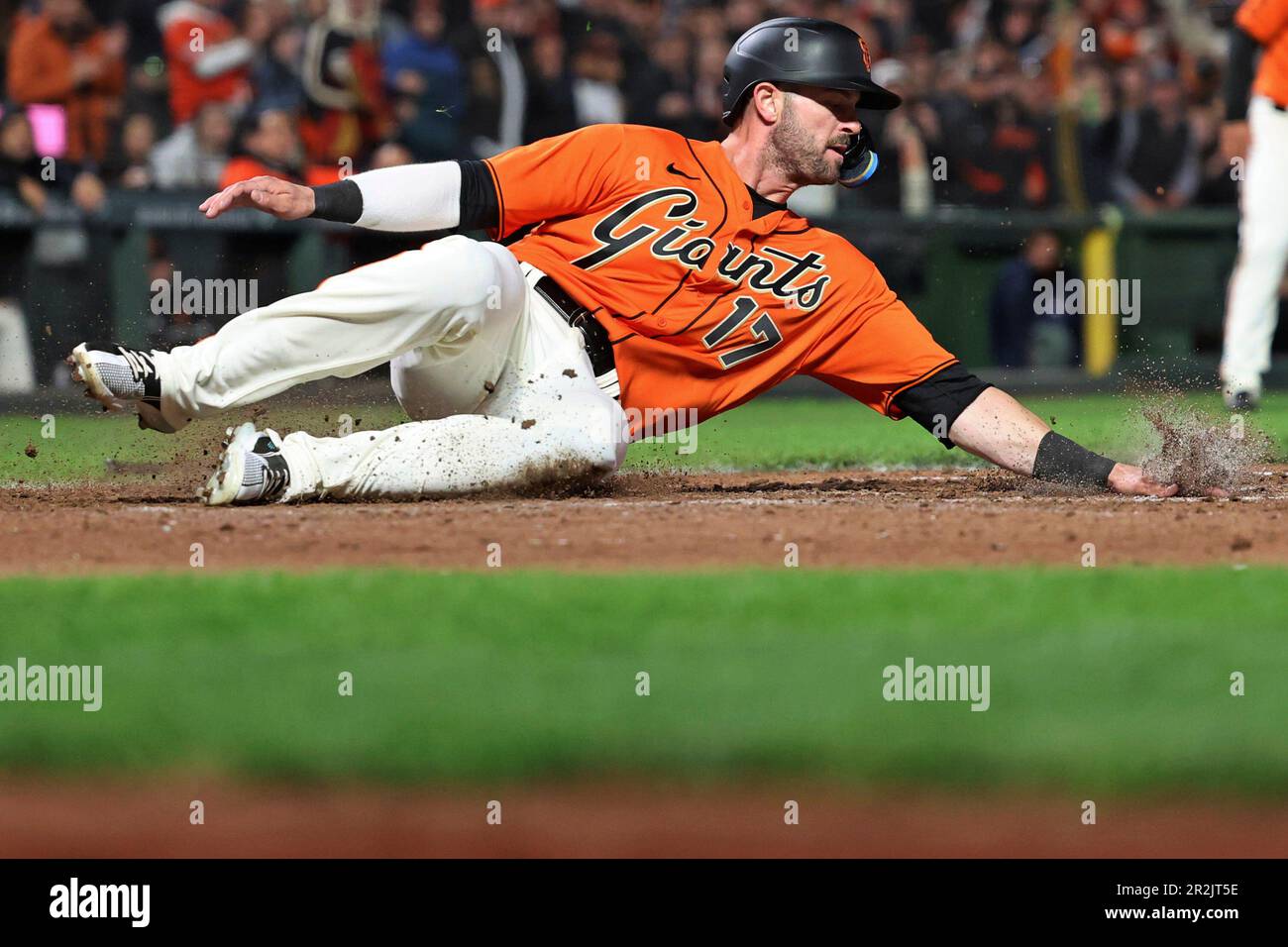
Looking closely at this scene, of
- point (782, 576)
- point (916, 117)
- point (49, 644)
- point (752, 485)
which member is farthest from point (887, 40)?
point (49, 644)

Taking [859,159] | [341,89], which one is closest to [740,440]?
[859,159]

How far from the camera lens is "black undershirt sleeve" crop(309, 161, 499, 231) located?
544cm

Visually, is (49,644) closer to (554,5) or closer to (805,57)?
(805,57)

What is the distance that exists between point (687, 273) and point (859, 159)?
2.41ft

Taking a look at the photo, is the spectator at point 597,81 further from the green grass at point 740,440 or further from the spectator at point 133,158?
the spectator at point 133,158

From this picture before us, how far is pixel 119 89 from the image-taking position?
12156 millimetres

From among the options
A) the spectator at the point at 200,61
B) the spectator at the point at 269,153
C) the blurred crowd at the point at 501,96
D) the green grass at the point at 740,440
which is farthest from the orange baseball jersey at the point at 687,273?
the spectator at the point at 200,61

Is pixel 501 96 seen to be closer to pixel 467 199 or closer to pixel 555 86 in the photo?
pixel 555 86

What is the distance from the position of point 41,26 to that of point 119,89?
0.62m

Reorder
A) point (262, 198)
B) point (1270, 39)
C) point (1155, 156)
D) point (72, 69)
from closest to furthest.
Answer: point (262, 198) → point (1270, 39) → point (72, 69) → point (1155, 156)

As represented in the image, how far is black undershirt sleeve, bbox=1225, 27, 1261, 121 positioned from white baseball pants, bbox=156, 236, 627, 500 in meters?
4.82

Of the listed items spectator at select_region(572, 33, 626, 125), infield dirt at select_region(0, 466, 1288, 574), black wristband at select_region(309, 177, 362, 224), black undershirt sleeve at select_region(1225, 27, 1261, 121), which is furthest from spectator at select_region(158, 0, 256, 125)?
black wristband at select_region(309, 177, 362, 224)

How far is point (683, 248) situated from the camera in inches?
236

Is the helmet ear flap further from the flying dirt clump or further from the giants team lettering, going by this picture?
the flying dirt clump
